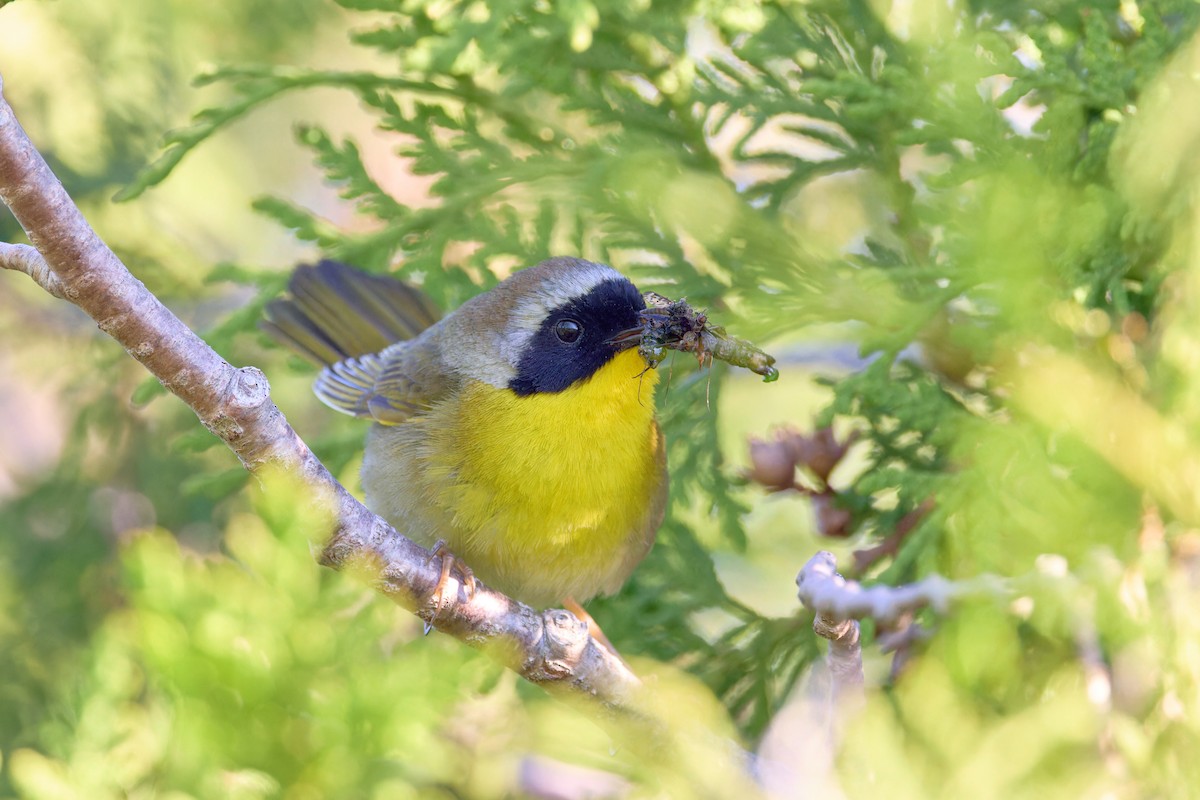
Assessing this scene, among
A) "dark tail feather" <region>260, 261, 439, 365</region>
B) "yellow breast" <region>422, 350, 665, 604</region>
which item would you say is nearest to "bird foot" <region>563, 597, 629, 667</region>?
"yellow breast" <region>422, 350, 665, 604</region>

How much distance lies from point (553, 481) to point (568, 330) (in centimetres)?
42

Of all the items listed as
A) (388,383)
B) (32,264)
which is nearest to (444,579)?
(32,264)

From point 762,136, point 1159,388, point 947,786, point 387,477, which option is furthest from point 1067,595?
point 762,136

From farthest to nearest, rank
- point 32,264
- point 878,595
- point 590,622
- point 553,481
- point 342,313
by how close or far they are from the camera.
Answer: point 342,313 < point 590,622 < point 553,481 < point 32,264 < point 878,595

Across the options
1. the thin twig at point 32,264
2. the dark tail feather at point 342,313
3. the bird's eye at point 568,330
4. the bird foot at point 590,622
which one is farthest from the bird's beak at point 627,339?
the thin twig at point 32,264

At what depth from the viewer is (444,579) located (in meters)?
2.21

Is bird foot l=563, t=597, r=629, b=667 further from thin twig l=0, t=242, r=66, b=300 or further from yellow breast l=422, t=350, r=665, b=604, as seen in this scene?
thin twig l=0, t=242, r=66, b=300

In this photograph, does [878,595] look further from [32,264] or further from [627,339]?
[627,339]

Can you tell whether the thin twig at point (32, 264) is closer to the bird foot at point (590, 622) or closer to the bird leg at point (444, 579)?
the bird leg at point (444, 579)

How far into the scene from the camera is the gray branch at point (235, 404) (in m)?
1.60

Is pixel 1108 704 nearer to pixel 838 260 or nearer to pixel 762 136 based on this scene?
pixel 838 260

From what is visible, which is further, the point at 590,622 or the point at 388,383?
the point at 388,383

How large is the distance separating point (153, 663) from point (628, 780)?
1348mm

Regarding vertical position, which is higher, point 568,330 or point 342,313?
point 568,330
